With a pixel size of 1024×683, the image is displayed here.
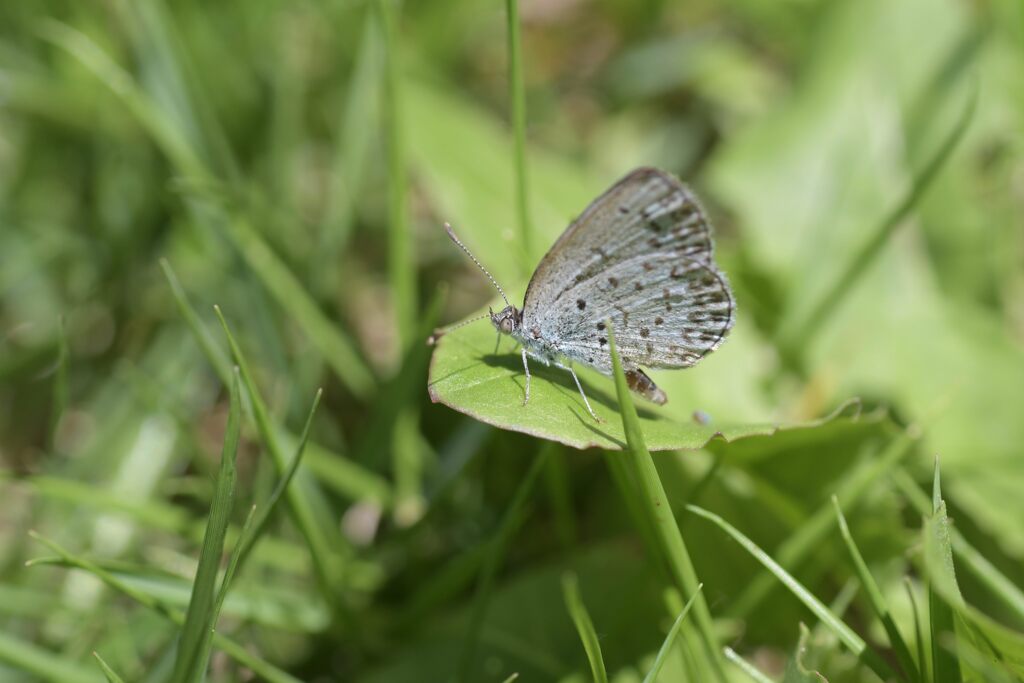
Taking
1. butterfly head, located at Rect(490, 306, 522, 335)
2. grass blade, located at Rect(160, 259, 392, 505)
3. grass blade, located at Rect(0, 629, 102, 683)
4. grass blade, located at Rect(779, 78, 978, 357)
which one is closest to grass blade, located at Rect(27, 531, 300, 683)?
Result: grass blade, located at Rect(0, 629, 102, 683)

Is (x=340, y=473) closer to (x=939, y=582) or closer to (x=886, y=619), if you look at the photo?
(x=886, y=619)

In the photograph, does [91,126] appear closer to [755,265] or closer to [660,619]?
[755,265]

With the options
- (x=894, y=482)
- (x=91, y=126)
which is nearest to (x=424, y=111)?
(x=91, y=126)

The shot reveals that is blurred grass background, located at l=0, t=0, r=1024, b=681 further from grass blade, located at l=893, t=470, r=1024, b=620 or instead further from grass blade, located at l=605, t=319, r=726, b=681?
grass blade, located at l=605, t=319, r=726, b=681

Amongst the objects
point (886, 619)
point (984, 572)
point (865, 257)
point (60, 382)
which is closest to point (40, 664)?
point (60, 382)

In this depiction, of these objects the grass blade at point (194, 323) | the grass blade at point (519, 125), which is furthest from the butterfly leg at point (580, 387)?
the grass blade at point (194, 323)

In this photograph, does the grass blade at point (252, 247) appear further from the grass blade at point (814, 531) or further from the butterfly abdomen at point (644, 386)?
the grass blade at point (814, 531)
